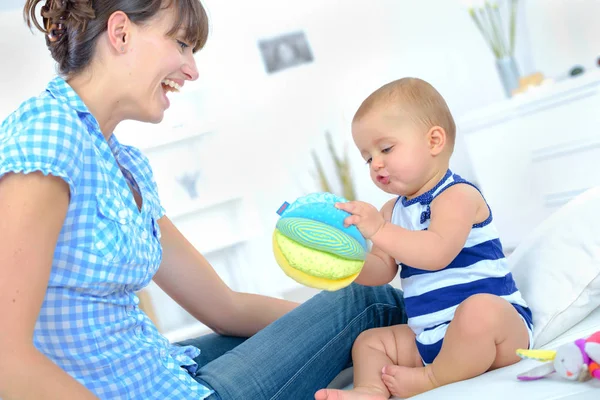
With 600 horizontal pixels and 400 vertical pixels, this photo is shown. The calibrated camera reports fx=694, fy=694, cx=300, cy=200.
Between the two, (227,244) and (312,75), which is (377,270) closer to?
(227,244)

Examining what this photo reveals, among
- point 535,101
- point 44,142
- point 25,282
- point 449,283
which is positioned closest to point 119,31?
point 44,142

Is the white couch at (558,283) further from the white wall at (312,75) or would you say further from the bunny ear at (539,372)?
the white wall at (312,75)

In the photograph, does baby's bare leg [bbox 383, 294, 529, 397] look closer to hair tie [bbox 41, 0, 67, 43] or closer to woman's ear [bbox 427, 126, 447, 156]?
woman's ear [bbox 427, 126, 447, 156]

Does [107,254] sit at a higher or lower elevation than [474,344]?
higher

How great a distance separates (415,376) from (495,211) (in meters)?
2.91

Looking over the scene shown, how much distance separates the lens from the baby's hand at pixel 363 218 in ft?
4.09

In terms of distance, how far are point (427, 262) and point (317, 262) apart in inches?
8.1

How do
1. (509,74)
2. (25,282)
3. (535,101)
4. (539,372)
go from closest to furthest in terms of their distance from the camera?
(25,282)
(539,372)
(535,101)
(509,74)

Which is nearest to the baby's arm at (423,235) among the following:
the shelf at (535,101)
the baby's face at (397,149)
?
the baby's face at (397,149)

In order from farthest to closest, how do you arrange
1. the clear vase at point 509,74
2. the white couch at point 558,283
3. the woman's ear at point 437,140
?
the clear vase at point 509,74 < the woman's ear at point 437,140 < the white couch at point 558,283

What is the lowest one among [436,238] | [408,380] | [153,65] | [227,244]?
[227,244]

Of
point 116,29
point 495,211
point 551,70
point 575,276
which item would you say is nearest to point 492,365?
point 575,276

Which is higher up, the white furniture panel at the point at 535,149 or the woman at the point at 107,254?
the woman at the point at 107,254

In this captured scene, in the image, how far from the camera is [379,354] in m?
1.41
